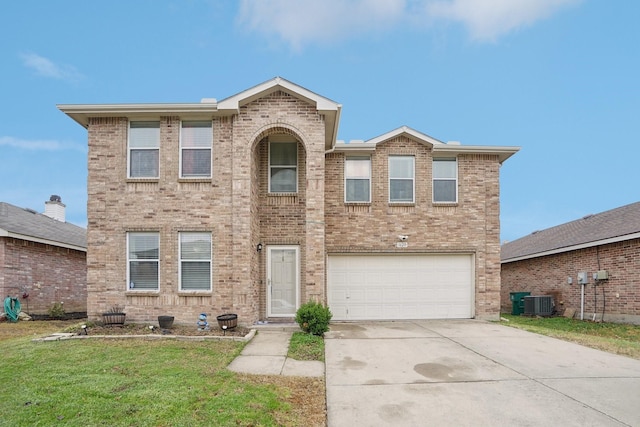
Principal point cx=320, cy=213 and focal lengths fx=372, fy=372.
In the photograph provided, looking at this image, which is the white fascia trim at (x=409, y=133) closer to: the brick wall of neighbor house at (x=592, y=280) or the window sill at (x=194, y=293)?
the window sill at (x=194, y=293)

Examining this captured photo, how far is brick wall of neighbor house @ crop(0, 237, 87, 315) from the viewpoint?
1313 cm

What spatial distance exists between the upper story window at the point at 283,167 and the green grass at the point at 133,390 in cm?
557

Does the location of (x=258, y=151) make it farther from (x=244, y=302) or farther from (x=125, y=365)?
(x=125, y=365)

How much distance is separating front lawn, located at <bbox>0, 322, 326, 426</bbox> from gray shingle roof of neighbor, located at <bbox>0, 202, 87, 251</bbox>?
785cm

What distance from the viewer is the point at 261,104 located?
10562 millimetres

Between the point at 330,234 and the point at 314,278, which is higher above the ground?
the point at 330,234

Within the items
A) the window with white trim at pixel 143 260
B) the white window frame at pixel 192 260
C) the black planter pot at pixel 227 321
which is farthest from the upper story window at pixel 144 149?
the black planter pot at pixel 227 321

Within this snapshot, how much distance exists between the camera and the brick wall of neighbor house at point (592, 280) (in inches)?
508

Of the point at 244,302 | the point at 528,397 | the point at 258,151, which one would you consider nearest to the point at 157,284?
the point at 244,302

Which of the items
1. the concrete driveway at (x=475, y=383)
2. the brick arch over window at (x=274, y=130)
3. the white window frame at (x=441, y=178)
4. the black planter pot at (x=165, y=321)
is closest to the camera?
the concrete driveway at (x=475, y=383)

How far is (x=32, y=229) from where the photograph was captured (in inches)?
576

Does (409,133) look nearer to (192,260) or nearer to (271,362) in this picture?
(192,260)

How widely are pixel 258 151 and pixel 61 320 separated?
946 cm

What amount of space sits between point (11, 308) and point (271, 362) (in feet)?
37.1
